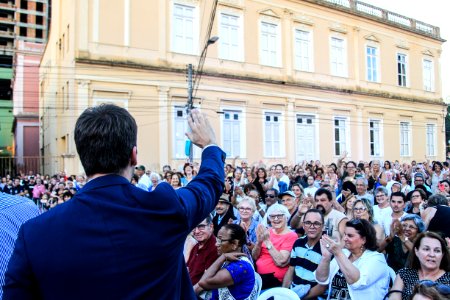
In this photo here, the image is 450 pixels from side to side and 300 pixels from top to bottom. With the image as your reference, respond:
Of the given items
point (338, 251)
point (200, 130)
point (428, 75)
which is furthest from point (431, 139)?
point (200, 130)

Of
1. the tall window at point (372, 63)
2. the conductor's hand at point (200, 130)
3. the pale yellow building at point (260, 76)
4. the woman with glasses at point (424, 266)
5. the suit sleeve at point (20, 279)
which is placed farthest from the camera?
the tall window at point (372, 63)

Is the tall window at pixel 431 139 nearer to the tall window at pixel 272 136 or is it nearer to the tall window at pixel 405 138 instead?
the tall window at pixel 405 138

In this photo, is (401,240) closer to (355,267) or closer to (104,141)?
(355,267)

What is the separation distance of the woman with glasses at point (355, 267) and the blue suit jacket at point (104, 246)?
2593 mm

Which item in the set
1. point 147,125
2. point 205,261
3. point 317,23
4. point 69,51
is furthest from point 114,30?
point 205,261

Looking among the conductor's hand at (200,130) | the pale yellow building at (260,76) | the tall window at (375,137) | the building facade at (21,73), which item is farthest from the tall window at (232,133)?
the conductor's hand at (200,130)

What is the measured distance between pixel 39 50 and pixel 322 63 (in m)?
29.9

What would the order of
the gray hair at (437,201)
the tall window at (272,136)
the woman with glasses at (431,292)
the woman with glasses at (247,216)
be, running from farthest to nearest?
1. the tall window at (272,136)
2. the woman with glasses at (247,216)
3. the gray hair at (437,201)
4. the woman with glasses at (431,292)

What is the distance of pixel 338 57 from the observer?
24531mm

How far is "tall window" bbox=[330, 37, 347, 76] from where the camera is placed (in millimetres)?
24242

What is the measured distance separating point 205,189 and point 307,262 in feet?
10.1

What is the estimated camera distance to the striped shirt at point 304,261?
4.40m

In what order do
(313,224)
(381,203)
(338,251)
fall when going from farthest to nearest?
(381,203), (313,224), (338,251)

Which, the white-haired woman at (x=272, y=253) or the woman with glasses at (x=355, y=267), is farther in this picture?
the white-haired woman at (x=272, y=253)
